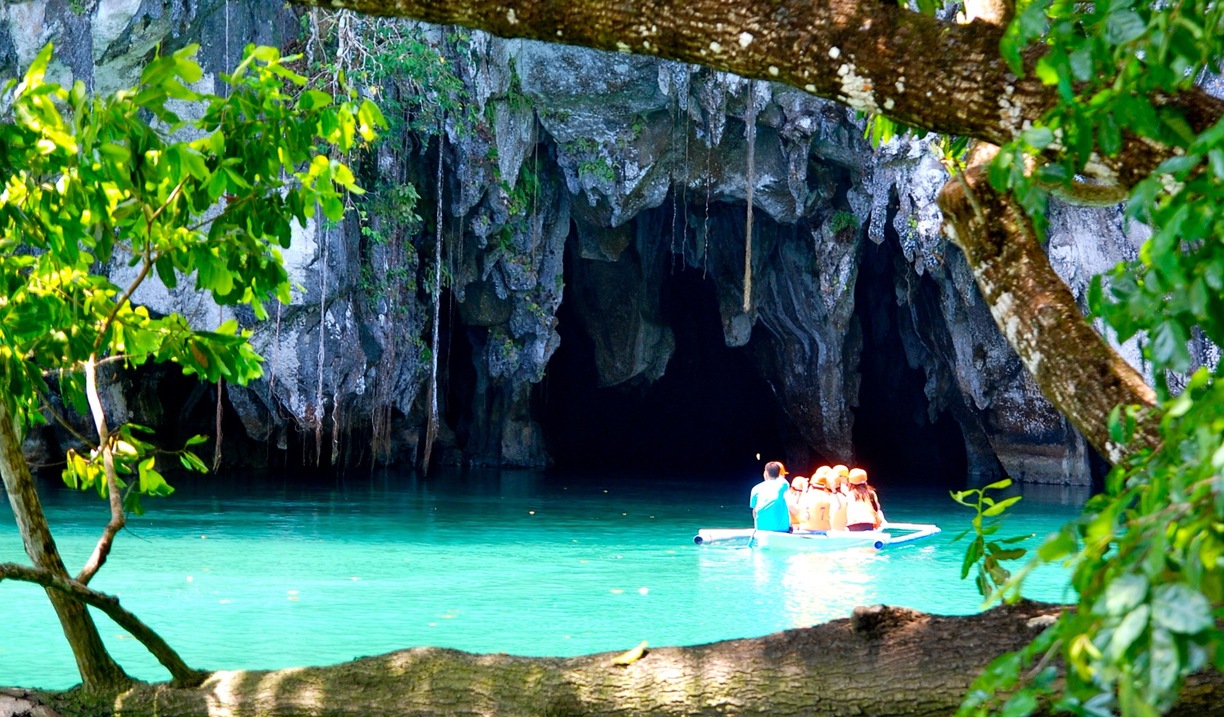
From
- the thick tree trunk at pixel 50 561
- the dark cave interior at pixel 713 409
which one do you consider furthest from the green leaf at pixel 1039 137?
the dark cave interior at pixel 713 409

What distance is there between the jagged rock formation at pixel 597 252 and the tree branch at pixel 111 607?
1287cm

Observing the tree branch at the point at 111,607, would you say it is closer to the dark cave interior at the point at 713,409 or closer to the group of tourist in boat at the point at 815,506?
the group of tourist in boat at the point at 815,506

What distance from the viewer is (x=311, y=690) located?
8.66 feet

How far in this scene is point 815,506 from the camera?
1187 cm

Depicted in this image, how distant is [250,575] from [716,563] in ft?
13.4

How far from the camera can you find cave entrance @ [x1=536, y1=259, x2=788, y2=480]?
25625 mm

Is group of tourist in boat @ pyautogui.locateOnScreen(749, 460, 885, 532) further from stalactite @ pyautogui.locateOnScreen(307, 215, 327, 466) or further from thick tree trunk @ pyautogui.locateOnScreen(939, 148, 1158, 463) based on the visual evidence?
thick tree trunk @ pyautogui.locateOnScreen(939, 148, 1158, 463)

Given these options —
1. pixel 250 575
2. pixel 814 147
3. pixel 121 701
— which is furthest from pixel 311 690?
pixel 814 147

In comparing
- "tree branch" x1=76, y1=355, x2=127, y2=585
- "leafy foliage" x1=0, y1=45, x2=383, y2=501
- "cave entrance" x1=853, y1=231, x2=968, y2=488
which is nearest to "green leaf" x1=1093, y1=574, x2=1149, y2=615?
"leafy foliage" x1=0, y1=45, x2=383, y2=501

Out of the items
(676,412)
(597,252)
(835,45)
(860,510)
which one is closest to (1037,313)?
(835,45)

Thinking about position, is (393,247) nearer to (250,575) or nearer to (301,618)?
(250,575)

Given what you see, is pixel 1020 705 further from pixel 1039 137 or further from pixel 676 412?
pixel 676 412

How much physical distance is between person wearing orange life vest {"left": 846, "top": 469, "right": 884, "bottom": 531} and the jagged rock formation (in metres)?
5.91

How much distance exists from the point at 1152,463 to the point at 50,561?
2.73 metres
